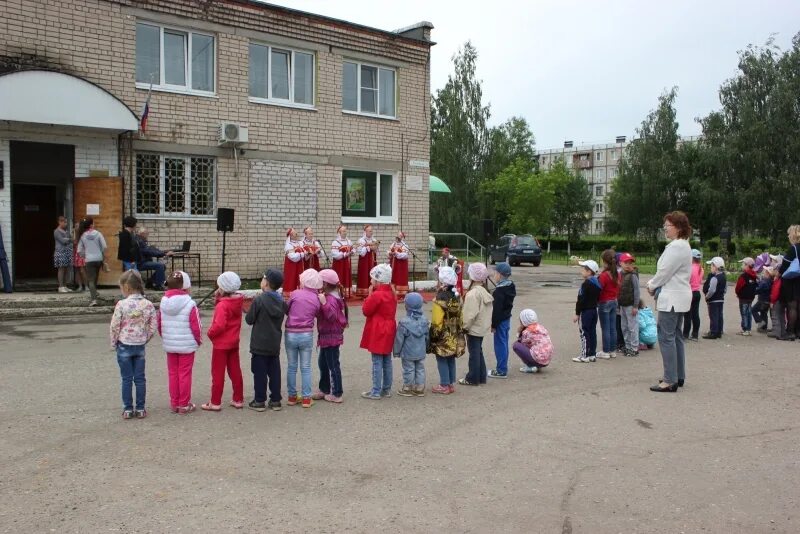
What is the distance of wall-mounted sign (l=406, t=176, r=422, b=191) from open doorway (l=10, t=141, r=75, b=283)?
831 centimetres

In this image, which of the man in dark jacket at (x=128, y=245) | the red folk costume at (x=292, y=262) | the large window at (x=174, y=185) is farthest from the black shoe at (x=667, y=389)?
the large window at (x=174, y=185)

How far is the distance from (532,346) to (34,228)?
43.7 feet

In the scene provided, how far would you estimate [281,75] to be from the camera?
696 inches

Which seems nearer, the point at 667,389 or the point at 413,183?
the point at 667,389

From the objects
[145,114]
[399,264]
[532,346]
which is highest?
[145,114]

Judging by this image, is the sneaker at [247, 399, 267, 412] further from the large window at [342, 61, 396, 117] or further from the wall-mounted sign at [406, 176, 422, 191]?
the wall-mounted sign at [406, 176, 422, 191]

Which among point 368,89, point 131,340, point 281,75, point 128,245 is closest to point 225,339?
point 131,340

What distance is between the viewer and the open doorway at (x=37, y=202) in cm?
1662

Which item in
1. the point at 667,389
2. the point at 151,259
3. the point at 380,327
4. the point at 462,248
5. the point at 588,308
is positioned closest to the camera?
the point at 380,327

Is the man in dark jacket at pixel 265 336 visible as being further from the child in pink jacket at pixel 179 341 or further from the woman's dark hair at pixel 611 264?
the woman's dark hair at pixel 611 264

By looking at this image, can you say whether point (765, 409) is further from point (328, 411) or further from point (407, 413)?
point (328, 411)

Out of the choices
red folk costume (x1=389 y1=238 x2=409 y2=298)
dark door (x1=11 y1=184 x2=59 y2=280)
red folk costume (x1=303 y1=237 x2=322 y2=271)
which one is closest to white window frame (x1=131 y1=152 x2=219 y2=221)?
red folk costume (x1=303 y1=237 x2=322 y2=271)

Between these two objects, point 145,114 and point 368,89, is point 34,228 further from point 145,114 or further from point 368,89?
point 368,89

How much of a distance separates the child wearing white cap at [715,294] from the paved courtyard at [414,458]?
10.8 ft
